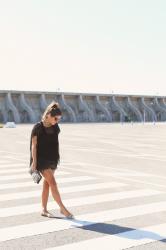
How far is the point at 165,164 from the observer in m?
13.4

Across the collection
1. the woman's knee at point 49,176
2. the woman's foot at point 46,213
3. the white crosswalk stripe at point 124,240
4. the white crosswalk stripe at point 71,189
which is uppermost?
the woman's knee at point 49,176

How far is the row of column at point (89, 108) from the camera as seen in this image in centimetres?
7450

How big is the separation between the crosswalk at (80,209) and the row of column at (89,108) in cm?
6260

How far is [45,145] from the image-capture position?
21.3 feet

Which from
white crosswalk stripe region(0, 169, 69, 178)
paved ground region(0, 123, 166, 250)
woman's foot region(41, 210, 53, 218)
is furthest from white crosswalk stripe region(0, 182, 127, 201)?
white crosswalk stripe region(0, 169, 69, 178)

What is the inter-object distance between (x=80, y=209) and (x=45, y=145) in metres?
1.32

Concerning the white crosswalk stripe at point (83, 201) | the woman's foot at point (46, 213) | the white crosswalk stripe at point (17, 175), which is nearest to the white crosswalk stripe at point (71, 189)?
the white crosswalk stripe at point (83, 201)

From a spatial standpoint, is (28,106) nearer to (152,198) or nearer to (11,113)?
(11,113)

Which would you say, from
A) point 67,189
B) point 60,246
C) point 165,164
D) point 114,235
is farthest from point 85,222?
point 165,164

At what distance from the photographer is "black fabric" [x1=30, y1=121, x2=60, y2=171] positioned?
6.46 metres

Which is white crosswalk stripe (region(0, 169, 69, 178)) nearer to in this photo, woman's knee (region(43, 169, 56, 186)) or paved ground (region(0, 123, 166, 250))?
paved ground (region(0, 123, 166, 250))

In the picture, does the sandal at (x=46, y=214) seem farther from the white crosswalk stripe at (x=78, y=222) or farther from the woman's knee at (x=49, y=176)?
the woman's knee at (x=49, y=176)

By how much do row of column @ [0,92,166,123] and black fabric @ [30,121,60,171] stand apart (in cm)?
6576

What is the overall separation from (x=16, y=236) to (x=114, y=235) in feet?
3.97
